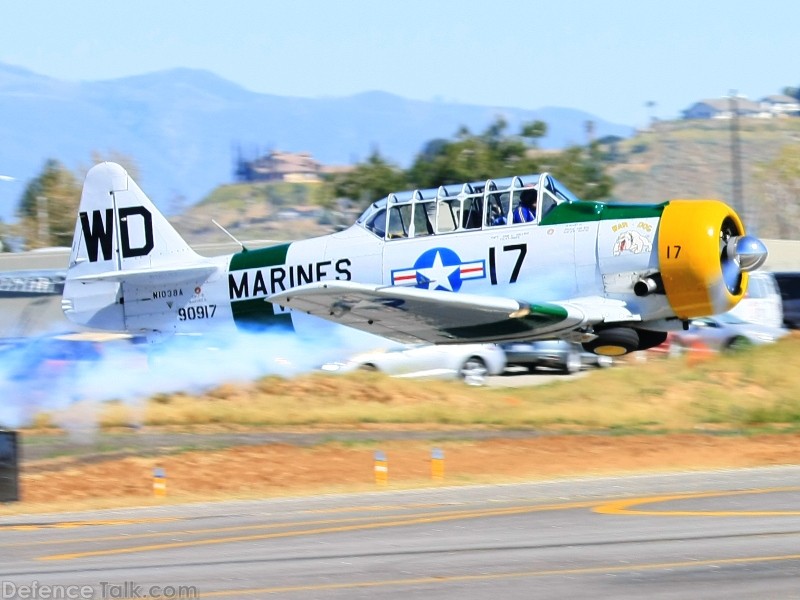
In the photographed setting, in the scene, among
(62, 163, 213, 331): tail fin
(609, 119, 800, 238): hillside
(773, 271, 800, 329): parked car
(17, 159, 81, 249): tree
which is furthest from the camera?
(609, 119, 800, 238): hillside

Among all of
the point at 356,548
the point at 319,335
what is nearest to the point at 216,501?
the point at 319,335

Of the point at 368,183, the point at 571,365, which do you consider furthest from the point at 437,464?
the point at 368,183

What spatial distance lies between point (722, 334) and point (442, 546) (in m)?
21.8

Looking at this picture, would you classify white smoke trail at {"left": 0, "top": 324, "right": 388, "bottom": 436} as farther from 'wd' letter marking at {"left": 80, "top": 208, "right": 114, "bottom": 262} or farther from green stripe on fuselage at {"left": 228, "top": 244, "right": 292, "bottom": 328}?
'wd' letter marking at {"left": 80, "top": 208, "right": 114, "bottom": 262}

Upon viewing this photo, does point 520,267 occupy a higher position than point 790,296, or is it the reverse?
point 520,267

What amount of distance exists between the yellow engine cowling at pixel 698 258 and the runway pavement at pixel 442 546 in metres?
2.47

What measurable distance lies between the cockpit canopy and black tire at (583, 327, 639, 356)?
176 cm

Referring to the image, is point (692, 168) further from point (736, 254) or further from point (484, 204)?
point (484, 204)

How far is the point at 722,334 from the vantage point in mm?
30203

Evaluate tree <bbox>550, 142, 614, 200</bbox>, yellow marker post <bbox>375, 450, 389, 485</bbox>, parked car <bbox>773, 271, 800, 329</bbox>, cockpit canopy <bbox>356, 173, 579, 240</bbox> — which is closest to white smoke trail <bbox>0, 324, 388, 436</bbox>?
yellow marker post <bbox>375, 450, 389, 485</bbox>

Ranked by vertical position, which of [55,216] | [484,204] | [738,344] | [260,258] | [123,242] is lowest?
[738,344]

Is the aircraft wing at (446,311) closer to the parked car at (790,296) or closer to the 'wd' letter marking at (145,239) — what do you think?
the 'wd' letter marking at (145,239)

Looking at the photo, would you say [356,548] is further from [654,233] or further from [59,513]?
[654,233]

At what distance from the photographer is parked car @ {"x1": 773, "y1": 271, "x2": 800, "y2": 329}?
32375 mm
